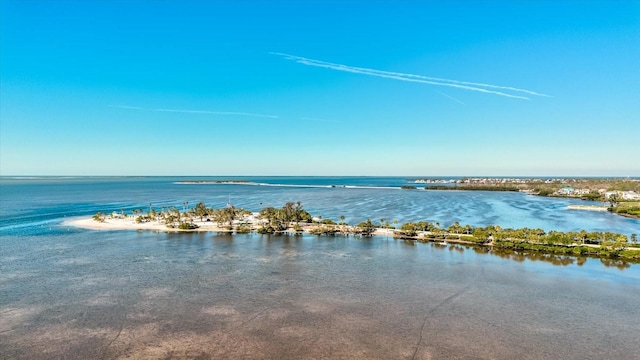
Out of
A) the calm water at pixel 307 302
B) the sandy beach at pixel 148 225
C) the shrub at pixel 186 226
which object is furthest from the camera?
the shrub at pixel 186 226

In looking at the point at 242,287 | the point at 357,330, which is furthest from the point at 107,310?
the point at 357,330

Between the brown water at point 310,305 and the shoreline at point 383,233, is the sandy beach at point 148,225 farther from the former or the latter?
the brown water at point 310,305

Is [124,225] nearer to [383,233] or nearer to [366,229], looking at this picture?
[366,229]

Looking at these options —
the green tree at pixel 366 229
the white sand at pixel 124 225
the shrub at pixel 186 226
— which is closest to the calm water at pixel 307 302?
the green tree at pixel 366 229

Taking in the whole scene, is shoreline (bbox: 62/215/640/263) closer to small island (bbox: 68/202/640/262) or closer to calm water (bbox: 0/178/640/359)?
small island (bbox: 68/202/640/262)

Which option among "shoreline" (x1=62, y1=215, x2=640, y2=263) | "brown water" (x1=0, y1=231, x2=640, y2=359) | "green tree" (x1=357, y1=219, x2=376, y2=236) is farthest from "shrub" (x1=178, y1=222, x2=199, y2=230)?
"green tree" (x1=357, y1=219, x2=376, y2=236)

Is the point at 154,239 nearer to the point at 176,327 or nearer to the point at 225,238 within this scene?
the point at 225,238
